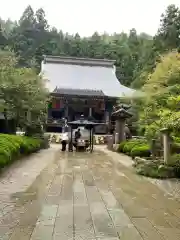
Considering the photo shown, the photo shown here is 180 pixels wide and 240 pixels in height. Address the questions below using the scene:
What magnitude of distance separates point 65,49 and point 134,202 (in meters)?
64.2

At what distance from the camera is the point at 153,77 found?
874 inches

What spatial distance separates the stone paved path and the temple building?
2853 cm

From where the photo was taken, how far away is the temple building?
132ft

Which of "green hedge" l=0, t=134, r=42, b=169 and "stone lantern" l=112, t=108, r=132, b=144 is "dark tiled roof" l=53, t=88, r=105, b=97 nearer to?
"stone lantern" l=112, t=108, r=132, b=144

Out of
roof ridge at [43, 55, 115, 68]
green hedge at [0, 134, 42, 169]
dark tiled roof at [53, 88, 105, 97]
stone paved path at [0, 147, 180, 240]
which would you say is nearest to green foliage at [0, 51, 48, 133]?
green hedge at [0, 134, 42, 169]

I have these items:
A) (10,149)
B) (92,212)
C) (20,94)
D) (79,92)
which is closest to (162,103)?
(10,149)

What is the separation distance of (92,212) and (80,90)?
37.1 metres

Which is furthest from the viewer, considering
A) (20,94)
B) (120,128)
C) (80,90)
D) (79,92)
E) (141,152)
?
(80,90)

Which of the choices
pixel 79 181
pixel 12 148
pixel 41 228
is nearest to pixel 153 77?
pixel 12 148

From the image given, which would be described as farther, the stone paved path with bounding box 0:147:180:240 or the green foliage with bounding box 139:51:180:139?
the green foliage with bounding box 139:51:180:139

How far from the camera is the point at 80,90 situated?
42.2 meters

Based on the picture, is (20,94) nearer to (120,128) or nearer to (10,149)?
(120,128)

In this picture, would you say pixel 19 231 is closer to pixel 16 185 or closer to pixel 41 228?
pixel 41 228

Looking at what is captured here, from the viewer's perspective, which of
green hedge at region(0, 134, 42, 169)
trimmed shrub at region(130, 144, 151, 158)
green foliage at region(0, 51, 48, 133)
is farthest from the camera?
green foliage at region(0, 51, 48, 133)
